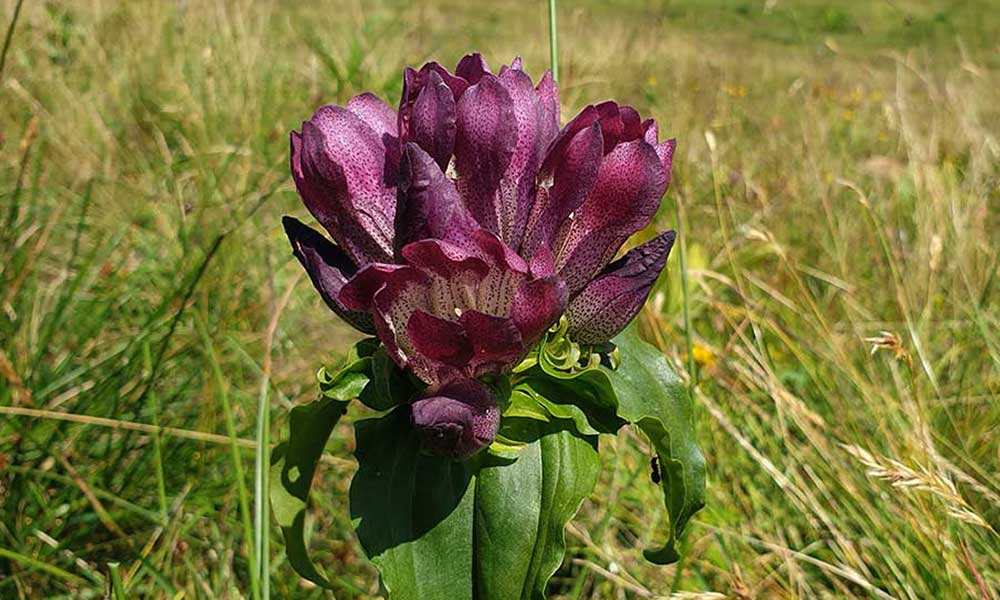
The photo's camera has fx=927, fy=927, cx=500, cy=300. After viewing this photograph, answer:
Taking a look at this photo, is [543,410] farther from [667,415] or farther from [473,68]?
[473,68]

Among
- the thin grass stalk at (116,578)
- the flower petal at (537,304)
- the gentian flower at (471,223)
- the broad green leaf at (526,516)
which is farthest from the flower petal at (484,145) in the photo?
the thin grass stalk at (116,578)

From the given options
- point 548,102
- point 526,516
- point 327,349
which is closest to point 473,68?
point 548,102

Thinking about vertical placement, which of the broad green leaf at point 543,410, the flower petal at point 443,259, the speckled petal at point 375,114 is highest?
the speckled petal at point 375,114

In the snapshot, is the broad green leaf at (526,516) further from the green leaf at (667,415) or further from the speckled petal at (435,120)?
the speckled petal at (435,120)

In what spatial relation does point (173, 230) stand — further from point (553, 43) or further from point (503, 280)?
point (503, 280)

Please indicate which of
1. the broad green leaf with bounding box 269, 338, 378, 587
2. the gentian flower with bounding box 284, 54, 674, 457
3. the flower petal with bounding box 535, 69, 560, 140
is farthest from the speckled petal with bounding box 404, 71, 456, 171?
the broad green leaf with bounding box 269, 338, 378, 587

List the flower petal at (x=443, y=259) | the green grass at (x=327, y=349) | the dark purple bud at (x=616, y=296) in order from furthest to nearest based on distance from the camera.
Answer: the green grass at (x=327, y=349) < the dark purple bud at (x=616, y=296) < the flower petal at (x=443, y=259)

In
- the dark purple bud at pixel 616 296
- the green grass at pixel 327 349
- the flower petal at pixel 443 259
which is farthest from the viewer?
the green grass at pixel 327 349
